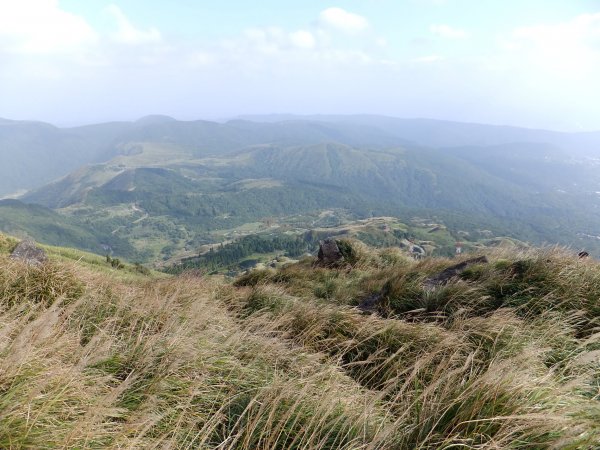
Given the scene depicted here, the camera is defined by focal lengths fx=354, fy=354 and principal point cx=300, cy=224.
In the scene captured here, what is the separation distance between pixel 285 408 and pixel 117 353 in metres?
2.12

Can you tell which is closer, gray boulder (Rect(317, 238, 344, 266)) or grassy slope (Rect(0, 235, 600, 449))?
grassy slope (Rect(0, 235, 600, 449))

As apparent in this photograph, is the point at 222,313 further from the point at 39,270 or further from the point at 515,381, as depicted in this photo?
the point at 515,381

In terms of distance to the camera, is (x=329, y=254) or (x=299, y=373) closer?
(x=299, y=373)

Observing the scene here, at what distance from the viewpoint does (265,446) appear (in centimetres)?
274

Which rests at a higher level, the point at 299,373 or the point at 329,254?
the point at 299,373

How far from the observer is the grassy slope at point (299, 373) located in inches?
106

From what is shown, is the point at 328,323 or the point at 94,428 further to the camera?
the point at 328,323

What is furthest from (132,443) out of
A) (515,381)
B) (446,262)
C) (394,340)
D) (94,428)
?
(446,262)

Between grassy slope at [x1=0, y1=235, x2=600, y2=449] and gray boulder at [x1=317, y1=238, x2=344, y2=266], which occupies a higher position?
grassy slope at [x1=0, y1=235, x2=600, y2=449]

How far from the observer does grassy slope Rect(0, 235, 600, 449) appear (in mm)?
2697

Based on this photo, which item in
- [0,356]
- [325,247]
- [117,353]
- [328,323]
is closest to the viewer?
[0,356]

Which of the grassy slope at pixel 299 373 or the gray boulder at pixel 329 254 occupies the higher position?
the grassy slope at pixel 299 373

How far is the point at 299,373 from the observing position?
4426 millimetres

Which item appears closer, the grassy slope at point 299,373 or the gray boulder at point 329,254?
the grassy slope at point 299,373
